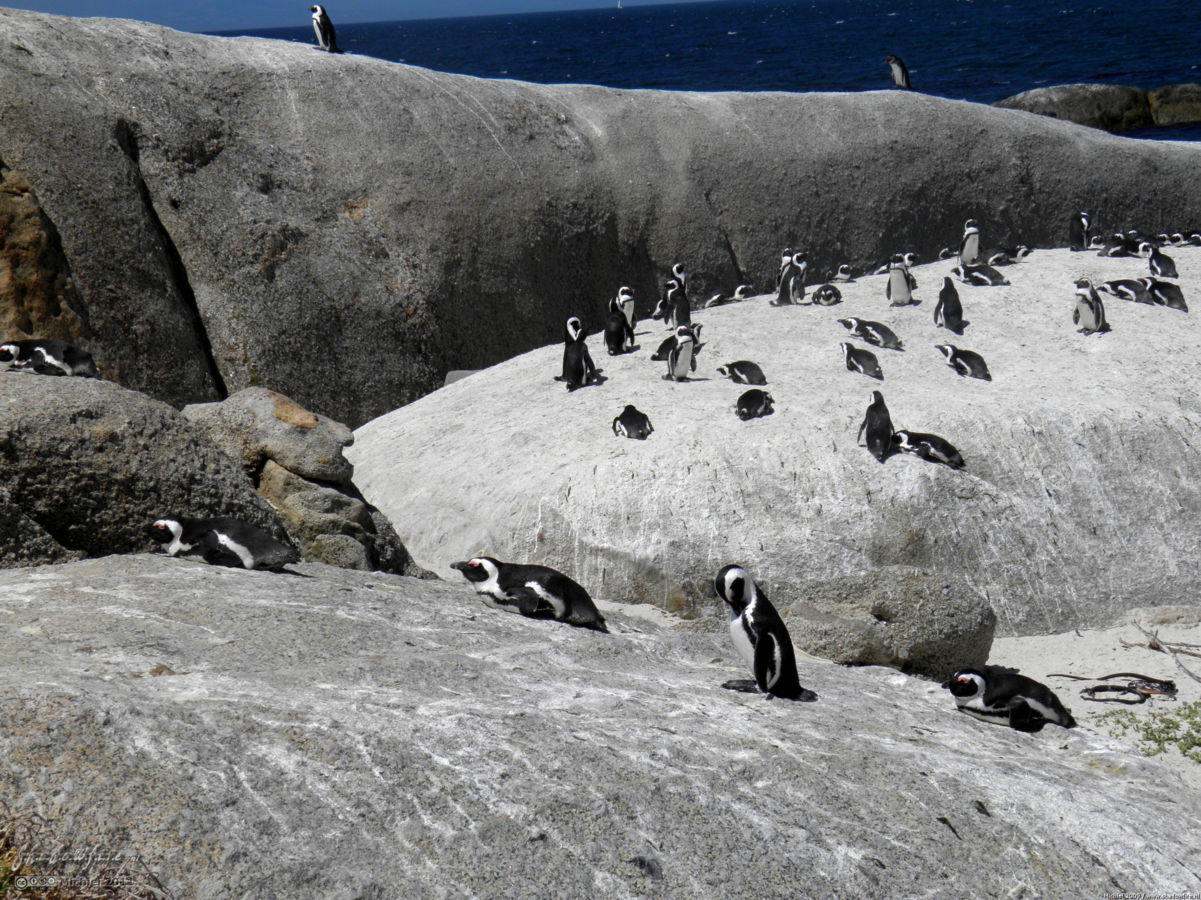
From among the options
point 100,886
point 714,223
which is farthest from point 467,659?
point 714,223

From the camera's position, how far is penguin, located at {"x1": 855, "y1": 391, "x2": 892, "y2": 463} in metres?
9.18

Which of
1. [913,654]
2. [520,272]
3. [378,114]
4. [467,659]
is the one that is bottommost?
[913,654]

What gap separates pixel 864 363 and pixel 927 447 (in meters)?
1.64

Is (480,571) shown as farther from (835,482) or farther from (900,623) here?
(835,482)

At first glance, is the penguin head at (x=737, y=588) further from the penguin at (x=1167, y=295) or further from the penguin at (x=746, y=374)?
the penguin at (x=1167, y=295)

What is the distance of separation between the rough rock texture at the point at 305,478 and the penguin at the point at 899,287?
22.1ft

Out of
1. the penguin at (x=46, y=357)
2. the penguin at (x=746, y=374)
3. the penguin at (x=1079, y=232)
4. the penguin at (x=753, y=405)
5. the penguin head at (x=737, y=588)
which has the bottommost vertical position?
the penguin head at (x=737, y=588)

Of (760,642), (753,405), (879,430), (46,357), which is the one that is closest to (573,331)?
(753,405)

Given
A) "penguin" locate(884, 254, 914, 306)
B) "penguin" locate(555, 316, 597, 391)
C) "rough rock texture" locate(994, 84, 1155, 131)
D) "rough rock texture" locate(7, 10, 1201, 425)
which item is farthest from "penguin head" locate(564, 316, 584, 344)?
"rough rock texture" locate(994, 84, 1155, 131)

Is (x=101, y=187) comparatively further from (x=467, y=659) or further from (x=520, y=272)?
(x=467, y=659)

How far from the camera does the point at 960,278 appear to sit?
1362cm

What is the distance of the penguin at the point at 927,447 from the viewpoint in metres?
9.25

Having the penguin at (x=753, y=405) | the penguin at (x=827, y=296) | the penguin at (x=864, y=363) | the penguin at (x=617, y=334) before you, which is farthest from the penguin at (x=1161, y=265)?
the penguin at (x=753, y=405)

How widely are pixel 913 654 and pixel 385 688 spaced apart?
447 cm
